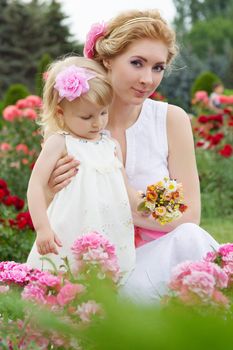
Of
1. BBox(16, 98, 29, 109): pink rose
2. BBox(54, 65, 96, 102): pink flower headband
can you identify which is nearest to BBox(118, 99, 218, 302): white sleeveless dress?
BBox(54, 65, 96, 102): pink flower headband

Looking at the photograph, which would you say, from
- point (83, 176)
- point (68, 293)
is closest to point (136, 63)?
point (83, 176)

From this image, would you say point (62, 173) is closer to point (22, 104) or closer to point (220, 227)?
point (220, 227)

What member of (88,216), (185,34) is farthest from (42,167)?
(185,34)

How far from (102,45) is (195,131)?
5.31 meters

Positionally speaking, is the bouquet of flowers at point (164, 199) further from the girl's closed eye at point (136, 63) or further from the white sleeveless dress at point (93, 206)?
the girl's closed eye at point (136, 63)

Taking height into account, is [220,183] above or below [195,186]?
below

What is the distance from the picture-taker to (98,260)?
1.63 m

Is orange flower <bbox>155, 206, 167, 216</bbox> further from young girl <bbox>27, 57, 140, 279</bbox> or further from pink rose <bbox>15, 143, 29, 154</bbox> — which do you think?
pink rose <bbox>15, 143, 29, 154</bbox>

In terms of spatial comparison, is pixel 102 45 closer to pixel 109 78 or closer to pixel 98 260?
pixel 109 78

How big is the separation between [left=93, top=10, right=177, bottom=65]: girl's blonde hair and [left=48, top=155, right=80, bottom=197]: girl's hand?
0.55 meters

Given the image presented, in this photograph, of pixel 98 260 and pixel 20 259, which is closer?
pixel 98 260

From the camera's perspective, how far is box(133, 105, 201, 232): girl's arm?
9.17 ft

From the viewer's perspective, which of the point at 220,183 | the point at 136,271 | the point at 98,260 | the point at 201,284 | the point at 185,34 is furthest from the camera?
the point at 185,34

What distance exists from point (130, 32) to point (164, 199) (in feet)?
2.97
